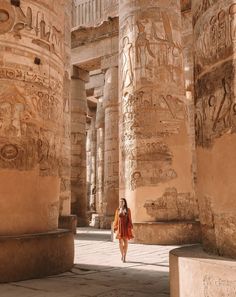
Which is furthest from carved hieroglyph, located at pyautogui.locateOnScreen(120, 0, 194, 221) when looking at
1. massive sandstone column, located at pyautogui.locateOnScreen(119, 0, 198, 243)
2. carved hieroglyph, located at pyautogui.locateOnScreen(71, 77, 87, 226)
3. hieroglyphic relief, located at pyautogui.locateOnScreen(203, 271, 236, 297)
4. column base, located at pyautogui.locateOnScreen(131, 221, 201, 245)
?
hieroglyphic relief, located at pyautogui.locateOnScreen(203, 271, 236, 297)

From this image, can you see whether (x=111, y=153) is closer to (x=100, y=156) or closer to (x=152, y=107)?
(x=100, y=156)

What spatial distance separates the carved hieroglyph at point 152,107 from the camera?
9.25 metres

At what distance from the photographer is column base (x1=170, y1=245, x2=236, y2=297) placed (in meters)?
2.71

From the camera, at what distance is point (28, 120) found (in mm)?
5168

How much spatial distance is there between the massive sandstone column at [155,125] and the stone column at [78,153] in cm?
599

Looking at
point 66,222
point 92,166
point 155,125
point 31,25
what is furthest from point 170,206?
point 92,166

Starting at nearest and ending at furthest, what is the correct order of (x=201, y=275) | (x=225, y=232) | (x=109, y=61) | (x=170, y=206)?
(x=201, y=275), (x=225, y=232), (x=170, y=206), (x=109, y=61)

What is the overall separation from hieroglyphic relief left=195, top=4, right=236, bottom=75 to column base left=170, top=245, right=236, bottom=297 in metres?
1.61

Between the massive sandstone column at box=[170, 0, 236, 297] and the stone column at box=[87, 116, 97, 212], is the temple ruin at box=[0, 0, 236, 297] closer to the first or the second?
the massive sandstone column at box=[170, 0, 236, 297]

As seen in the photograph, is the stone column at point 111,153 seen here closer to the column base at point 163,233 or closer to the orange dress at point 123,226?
the column base at point 163,233

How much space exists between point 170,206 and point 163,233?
27.6 inches

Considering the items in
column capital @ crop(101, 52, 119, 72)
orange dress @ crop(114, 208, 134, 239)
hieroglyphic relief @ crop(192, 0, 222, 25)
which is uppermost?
column capital @ crop(101, 52, 119, 72)

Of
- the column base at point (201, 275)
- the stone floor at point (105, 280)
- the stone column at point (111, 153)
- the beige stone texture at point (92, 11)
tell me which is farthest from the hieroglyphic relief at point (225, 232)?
the beige stone texture at point (92, 11)

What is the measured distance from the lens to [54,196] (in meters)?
5.47
